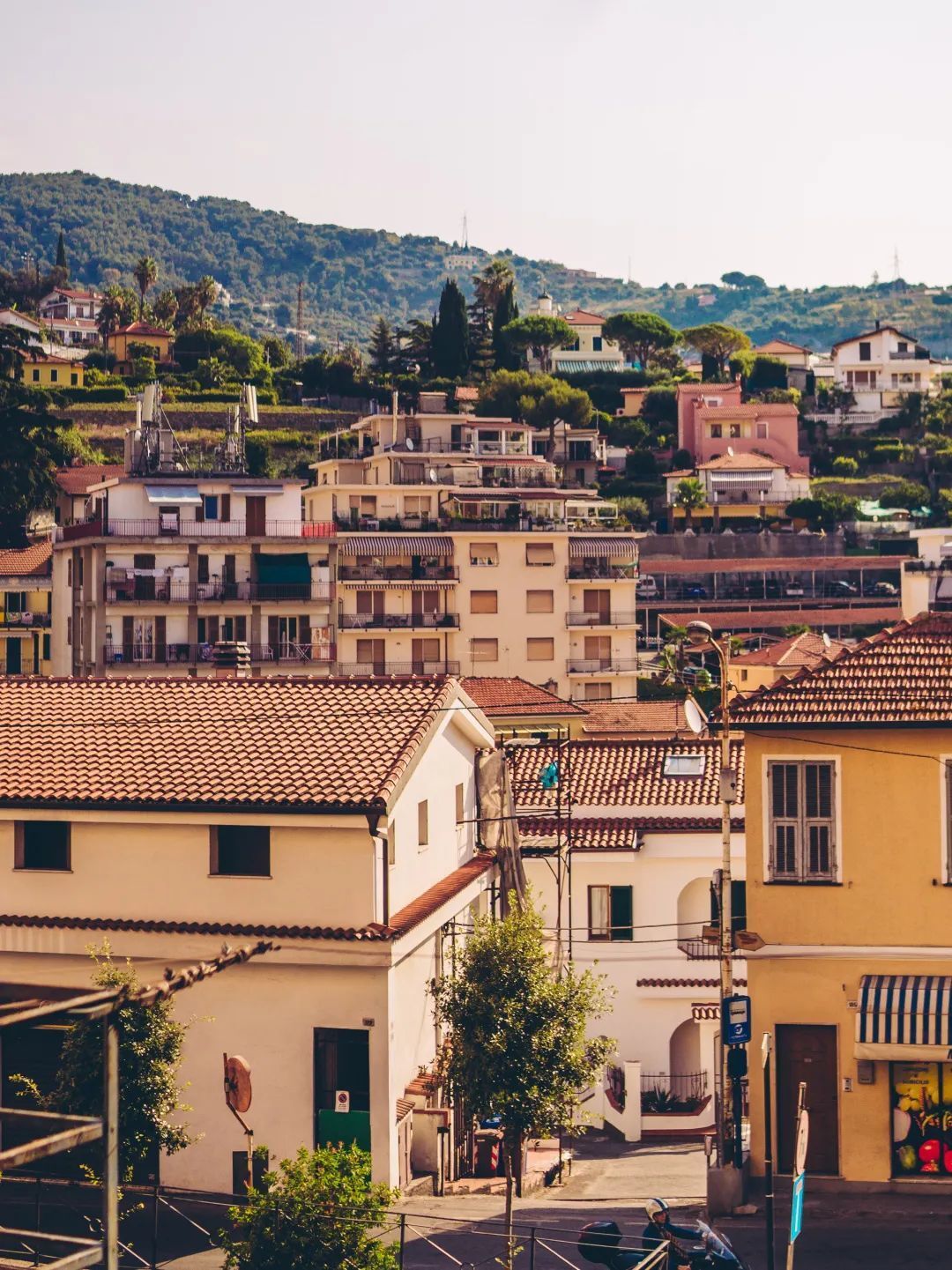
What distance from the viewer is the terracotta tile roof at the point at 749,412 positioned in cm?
17588

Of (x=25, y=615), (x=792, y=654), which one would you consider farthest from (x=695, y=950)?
(x=25, y=615)

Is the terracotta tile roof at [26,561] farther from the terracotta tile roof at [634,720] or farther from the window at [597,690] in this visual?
the terracotta tile roof at [634,720]

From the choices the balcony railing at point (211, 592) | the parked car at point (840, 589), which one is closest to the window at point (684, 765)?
the balcony railing at point (211, 592)

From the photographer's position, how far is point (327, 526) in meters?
93.8

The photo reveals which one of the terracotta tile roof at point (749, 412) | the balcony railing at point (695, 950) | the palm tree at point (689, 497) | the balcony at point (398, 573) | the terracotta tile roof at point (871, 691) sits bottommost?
the balcony railing at point (695, 950)

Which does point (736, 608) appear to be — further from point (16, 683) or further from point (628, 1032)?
point (16, 683)

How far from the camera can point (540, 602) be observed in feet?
339

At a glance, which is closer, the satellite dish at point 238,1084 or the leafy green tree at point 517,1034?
the leafy green tree at point 517,1034

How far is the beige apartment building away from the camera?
101 m

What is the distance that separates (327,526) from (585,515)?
2354 cm

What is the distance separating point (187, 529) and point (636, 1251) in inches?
2673

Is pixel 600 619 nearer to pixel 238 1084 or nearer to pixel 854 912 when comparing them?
pixel 238 1084

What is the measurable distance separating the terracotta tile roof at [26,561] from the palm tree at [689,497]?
207 feet

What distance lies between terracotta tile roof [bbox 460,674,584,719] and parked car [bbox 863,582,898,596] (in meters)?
74.5
